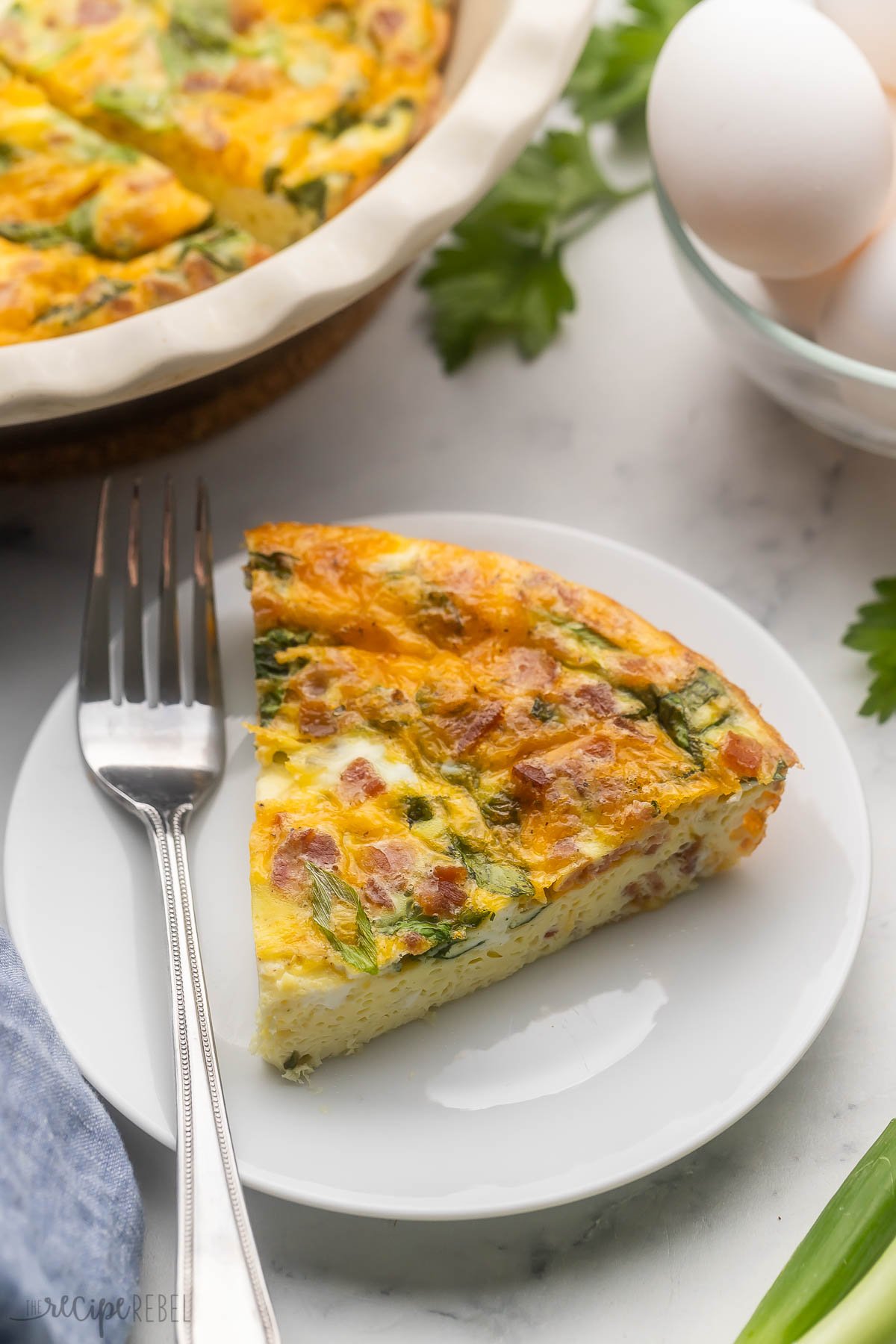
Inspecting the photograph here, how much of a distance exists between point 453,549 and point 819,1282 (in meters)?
1.25

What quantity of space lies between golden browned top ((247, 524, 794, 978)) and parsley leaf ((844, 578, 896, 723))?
42cm

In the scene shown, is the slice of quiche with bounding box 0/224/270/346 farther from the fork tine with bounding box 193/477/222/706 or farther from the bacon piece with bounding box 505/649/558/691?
the bacon piece with bounding box 505/649/558/691

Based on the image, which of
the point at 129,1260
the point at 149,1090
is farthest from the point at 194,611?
the point at 129,1260

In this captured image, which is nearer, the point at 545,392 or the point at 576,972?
the point at 576,972

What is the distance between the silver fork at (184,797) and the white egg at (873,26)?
1.45 metres

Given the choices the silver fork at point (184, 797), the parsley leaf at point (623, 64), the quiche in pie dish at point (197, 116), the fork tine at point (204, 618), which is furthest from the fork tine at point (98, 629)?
the parsley leaf at point (623, 64)

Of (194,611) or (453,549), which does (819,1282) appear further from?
(194,611)

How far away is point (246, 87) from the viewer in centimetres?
281

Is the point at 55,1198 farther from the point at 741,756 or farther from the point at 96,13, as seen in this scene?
the point at 96,13

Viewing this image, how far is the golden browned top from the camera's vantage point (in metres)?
2.02

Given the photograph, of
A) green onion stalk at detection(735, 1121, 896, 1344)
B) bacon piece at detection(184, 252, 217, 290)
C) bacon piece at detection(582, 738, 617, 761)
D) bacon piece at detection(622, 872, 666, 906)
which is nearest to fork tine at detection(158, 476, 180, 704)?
bacon piece at detection(184, 252, 217, 290)

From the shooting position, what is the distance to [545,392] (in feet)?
9.63

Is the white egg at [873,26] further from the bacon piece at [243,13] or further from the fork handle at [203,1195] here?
the fork handle at [203,1195]

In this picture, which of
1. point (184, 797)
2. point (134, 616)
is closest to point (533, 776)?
point (184, 797)
